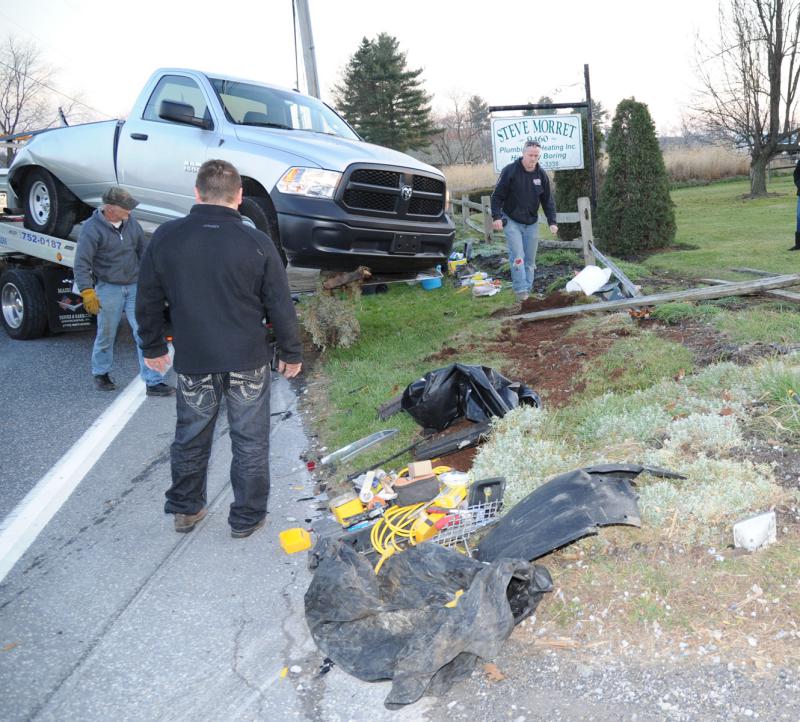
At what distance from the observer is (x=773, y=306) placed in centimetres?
768

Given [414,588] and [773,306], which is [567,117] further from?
[414,588]

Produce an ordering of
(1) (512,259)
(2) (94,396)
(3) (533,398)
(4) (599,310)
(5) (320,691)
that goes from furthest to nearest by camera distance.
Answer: (1) (512,259), (4) (599,310), (2) (94,396), (3) (533,398), (5) (320,691)

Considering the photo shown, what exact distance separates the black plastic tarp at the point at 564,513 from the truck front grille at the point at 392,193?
12.2 feet

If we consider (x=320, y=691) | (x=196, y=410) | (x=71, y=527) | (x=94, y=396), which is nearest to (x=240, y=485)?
(x=196, y=410)

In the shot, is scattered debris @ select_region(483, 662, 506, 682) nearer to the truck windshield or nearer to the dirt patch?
the dirt patch

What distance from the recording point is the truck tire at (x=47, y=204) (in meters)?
8.72

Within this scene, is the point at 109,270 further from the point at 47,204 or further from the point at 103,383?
the point at 47,204

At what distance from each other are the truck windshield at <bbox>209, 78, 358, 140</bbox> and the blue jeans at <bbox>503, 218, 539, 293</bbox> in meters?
2.46

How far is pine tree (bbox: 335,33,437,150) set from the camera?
57.9m

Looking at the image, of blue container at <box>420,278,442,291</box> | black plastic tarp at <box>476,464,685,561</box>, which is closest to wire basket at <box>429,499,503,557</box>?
black plastic tarp at <box>476,464,685,561</box>

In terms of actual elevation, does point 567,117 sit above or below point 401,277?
above

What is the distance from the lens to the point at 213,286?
3.94m

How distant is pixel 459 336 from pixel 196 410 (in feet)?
14.3

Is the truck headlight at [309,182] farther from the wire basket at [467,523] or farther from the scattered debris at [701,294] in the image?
the wire basket at [467,523]
